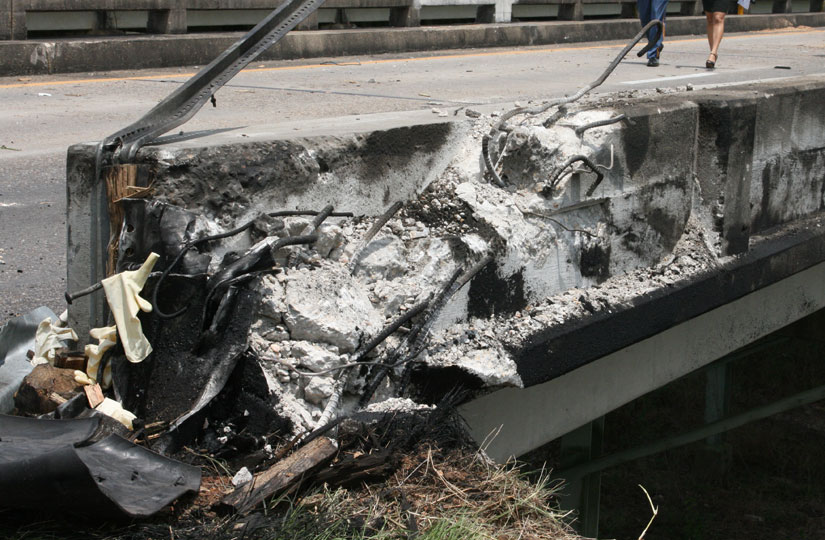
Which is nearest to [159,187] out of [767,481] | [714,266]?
[714,266]

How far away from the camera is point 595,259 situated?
12.0ft

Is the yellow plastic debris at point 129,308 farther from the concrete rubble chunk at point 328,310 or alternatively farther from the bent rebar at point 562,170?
the bent rebar at point 562,170

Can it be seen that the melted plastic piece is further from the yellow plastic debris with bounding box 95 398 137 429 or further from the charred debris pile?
the yellow plastic debris with bounding box 95 398 137 429

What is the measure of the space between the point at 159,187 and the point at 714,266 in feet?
8.04

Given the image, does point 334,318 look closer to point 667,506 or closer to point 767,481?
point 667,506

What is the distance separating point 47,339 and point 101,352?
38 cm

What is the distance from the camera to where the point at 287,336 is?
8.83ft

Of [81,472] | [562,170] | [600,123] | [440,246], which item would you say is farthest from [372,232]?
[81,472]

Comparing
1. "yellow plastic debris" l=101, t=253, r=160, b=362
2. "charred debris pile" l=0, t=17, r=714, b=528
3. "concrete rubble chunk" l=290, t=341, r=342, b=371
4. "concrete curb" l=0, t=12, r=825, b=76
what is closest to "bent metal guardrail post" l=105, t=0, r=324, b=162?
"charred debris pile" l=0, t=17, r=714, b=528

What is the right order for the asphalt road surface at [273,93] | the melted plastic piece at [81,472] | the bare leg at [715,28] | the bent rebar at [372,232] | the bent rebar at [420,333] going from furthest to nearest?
the bare leg at [715,28], the asphalt road surface at [273,93], the bent rebar at [372,232], the bent rebar at [420,333], the melted plastic piece at [81,472]

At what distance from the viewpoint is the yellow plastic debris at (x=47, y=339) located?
9.33 feet

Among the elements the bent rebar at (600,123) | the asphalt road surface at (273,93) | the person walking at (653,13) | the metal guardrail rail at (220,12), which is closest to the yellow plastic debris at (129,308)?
the asphalt road surface at (273,93)

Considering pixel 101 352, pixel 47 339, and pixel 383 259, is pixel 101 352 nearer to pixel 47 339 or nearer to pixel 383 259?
pixel 47 339

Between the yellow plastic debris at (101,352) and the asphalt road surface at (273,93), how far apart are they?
1.19 meters
